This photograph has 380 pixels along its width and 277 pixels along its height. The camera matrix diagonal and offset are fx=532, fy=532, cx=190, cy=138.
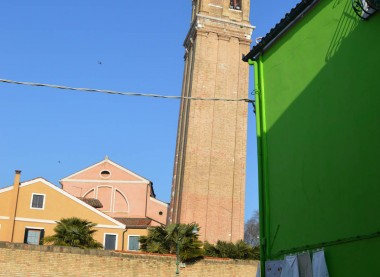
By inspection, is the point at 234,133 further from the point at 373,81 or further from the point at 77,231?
the point at 373,81

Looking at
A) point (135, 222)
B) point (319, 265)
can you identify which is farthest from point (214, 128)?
point (319, 265)

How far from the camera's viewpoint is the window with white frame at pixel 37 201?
28875 millimetres

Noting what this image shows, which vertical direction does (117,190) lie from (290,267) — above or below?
above

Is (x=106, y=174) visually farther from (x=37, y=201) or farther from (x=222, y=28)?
(x=222, y=28)

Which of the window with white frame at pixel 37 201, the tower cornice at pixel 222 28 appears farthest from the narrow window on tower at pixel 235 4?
the window with white frame at pixel 37 201

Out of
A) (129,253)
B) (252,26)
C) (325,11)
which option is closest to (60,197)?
(129,253)

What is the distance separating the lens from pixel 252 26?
3700cm

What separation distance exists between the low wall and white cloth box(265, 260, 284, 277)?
337 inches

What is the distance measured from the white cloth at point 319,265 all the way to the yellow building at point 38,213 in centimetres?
2255

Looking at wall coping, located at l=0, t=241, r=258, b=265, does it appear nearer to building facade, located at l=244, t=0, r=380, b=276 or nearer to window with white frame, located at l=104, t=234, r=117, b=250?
building facade, located at l=244, t=0, r=380, b=276

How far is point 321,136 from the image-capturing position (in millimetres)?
7965

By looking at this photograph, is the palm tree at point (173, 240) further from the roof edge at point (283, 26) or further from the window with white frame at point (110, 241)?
the window with white frame at point (110, 241)

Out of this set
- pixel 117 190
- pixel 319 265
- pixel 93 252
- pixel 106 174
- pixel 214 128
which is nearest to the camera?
pixel 319 265

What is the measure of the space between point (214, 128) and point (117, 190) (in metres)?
9.33
